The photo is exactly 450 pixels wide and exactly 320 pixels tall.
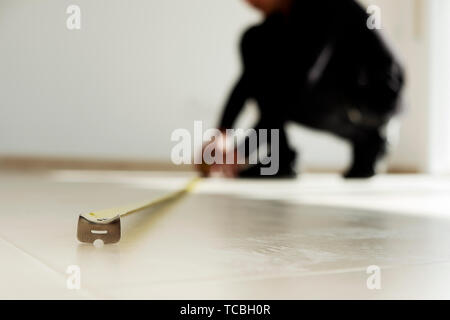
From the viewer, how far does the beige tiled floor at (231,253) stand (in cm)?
50

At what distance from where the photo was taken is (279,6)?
104 inches

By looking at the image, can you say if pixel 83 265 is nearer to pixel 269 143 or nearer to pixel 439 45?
pixel 269 143

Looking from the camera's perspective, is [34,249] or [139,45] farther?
[139,45]

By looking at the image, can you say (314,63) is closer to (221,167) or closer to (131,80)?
(221,167)

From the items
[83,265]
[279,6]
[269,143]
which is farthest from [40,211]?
[279,6]

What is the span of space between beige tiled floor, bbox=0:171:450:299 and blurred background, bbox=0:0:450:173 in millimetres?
2288

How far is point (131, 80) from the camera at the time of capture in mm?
3672

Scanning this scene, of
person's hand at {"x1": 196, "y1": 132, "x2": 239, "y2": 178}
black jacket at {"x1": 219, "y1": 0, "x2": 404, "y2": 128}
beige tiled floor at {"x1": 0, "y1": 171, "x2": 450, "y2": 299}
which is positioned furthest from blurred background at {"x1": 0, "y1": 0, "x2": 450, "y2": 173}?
beige tiled floor at {"x1": 0, "y1": 171, "x2": 450, "y2": 299}

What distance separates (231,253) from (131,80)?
3129 mm

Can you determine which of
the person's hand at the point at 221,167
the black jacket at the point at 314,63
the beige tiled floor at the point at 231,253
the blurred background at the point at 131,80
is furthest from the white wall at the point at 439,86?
the beige tiled floor at the point at 231,253

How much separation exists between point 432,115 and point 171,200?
3.29 m

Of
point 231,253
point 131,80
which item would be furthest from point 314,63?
point 231,253

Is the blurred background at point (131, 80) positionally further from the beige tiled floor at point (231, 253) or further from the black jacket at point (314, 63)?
the beige tiled floor at point (231, 253)

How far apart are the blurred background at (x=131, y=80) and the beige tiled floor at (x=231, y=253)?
2.29m
